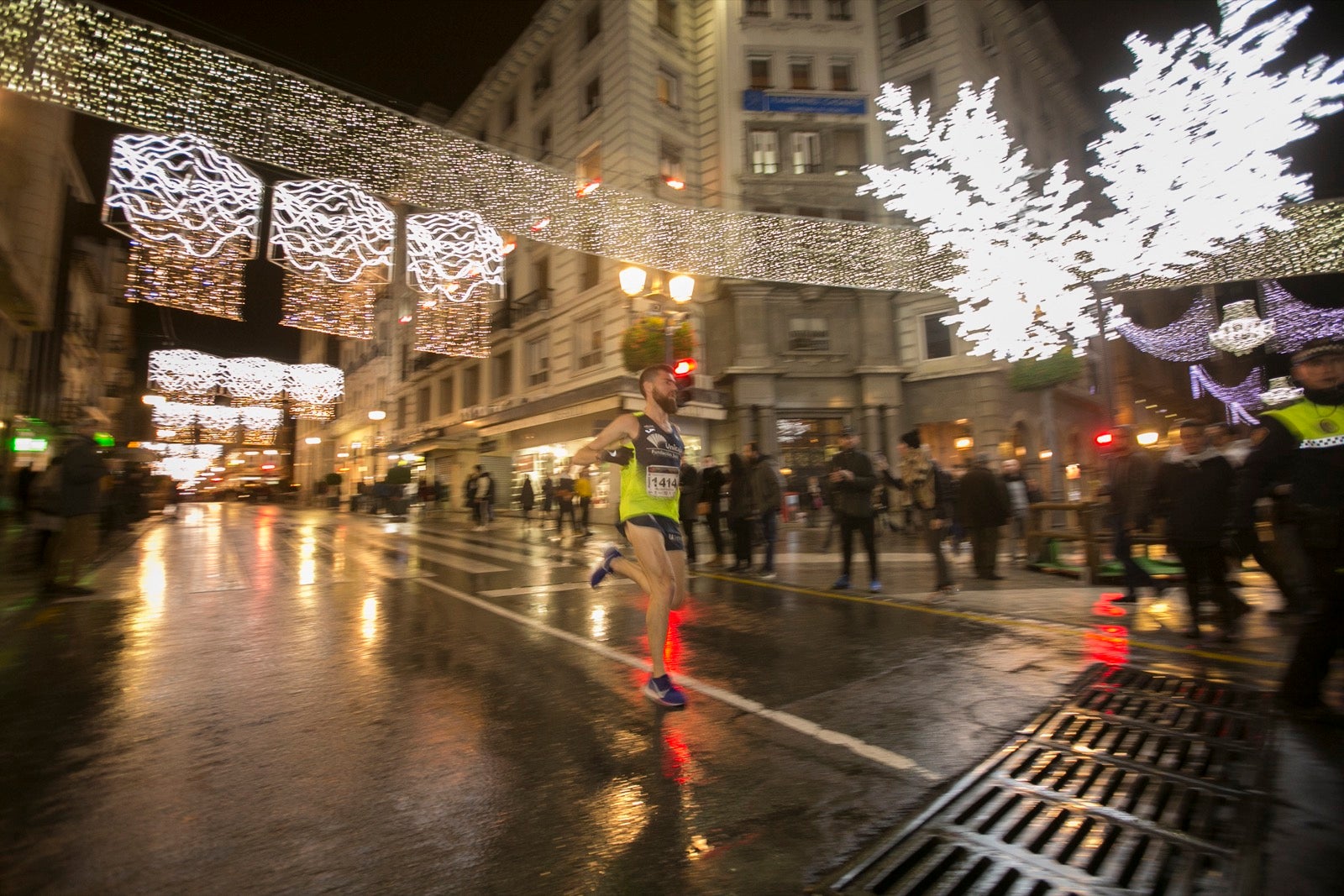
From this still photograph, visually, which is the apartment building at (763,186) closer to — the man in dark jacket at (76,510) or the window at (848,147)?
the window at (848,147)

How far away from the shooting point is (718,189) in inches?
896

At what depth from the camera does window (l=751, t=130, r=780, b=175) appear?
22656 mm

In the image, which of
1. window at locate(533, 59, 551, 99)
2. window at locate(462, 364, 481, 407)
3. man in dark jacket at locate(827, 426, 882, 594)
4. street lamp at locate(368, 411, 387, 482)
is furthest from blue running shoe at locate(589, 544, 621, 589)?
A: street lamp at locate(368, 411, 387, 482)

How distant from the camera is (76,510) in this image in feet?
23.7

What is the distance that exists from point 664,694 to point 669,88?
2442cm

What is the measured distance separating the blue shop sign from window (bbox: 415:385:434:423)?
22.9 meters

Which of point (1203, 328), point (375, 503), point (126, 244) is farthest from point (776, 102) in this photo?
point (126, 244)

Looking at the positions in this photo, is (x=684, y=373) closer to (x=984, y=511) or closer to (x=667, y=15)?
(x=984, y=511)

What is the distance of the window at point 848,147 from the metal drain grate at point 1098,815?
22.9 metres

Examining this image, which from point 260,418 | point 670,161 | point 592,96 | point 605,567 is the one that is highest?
point 592,96

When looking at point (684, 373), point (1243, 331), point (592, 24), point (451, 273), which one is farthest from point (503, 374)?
point (1243, 331)

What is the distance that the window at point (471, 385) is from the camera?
30812 mm

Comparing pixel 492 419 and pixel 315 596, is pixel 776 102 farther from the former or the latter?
pixel 315 596

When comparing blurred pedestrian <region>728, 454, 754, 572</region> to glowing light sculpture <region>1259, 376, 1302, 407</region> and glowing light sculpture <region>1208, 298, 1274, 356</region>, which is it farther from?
glowing light sculpture <region>1259, 376, 1302, 407</region>
